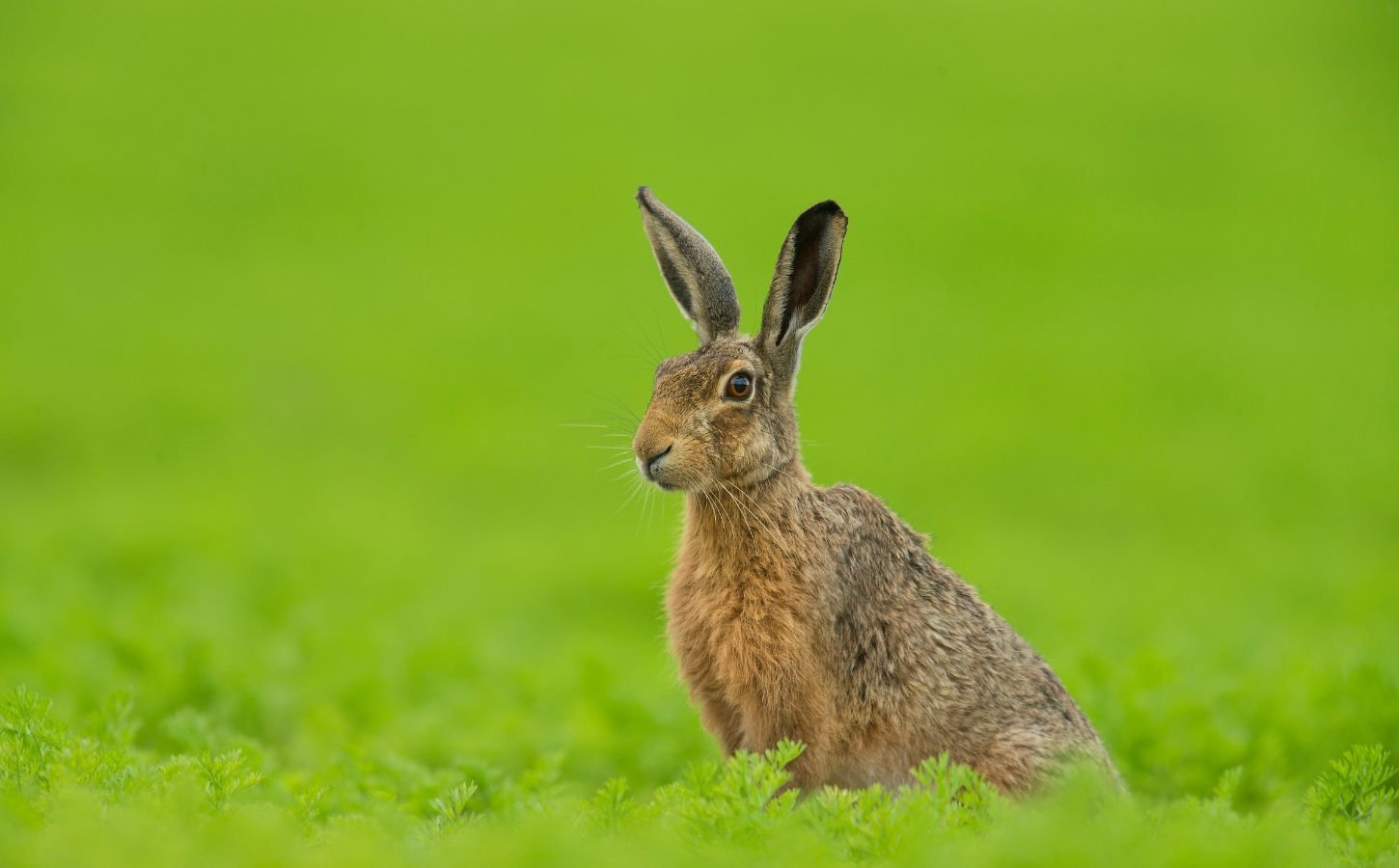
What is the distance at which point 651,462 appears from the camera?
6496 mm

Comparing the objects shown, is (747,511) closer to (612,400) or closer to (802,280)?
(802,280)

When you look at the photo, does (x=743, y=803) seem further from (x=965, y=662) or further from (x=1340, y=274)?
(x=1340, y=274)

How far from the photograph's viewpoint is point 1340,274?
2962 cm

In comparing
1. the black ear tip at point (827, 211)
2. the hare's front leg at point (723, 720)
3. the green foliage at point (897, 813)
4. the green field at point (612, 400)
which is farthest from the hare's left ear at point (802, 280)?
the green foliage at point (897, 813)

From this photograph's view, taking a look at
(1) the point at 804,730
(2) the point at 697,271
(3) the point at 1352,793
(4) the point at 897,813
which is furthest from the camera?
(2) the point at 697,271

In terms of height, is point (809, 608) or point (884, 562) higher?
point (884, 562)

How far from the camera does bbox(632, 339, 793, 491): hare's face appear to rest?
6.51 metres

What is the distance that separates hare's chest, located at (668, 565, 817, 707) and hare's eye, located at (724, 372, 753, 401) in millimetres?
725

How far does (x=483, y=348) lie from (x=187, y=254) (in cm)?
731

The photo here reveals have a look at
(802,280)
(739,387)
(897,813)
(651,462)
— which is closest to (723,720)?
(651,462)

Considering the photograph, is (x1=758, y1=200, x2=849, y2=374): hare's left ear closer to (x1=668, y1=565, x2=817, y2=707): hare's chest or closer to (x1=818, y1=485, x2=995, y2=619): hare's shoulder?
(x1=818, y1=485, x2=995, y2=619): hare's shoulder

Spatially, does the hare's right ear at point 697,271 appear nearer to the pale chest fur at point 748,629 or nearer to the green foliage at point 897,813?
the pale chest fur at point 748,629

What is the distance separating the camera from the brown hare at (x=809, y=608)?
21.1 feet

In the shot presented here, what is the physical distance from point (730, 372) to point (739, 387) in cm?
7
